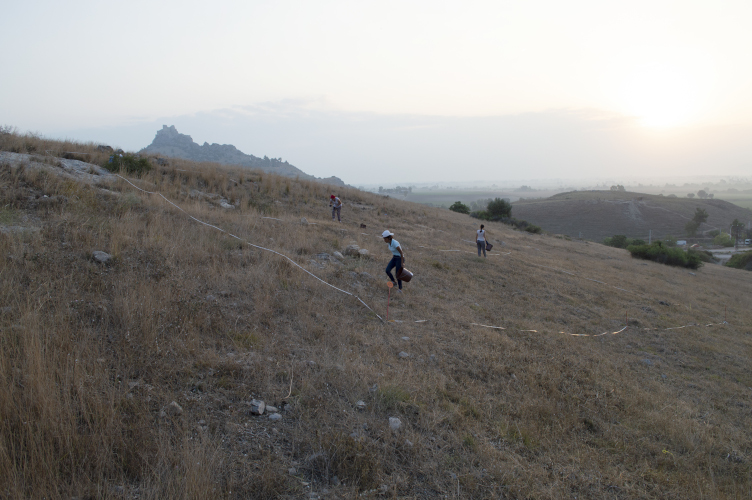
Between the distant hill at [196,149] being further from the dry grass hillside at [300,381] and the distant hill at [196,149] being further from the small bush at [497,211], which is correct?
the dry grass hillside at [300,381]

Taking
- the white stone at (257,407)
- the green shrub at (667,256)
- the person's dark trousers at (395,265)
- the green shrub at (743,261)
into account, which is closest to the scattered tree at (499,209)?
the green shrub at (667,256)

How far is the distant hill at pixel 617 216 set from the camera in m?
72.2

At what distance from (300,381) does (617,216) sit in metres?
89.4

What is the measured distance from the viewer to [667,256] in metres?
26.2

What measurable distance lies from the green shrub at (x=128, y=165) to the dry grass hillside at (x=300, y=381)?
13.4 feet

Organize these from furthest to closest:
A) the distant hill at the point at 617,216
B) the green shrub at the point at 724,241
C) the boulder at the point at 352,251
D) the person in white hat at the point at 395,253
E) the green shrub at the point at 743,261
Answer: the distant hill at the point at 617,216 → the green shrub at the point at 724,241 → the green shrub at the point at 743,261 → the boulder at the point at 352,251 → the person in white hat at the point at 395,253

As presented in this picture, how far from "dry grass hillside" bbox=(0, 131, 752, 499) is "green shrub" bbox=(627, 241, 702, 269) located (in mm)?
19248

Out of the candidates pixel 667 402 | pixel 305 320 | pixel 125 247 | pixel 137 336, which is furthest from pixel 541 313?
pixel 125 247

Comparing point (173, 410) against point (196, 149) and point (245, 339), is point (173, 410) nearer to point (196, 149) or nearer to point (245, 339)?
point (245, 339)

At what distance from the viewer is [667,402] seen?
5727 mm

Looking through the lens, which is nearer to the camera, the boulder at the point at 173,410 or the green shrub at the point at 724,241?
the boulder at the point at 173,410

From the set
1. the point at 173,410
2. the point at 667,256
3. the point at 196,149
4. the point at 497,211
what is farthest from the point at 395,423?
the point at 196,149

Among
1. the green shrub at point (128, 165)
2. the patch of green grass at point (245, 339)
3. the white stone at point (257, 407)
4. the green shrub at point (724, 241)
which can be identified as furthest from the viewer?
the green shrub at point (724, 241)

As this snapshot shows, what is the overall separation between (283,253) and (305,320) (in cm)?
327
